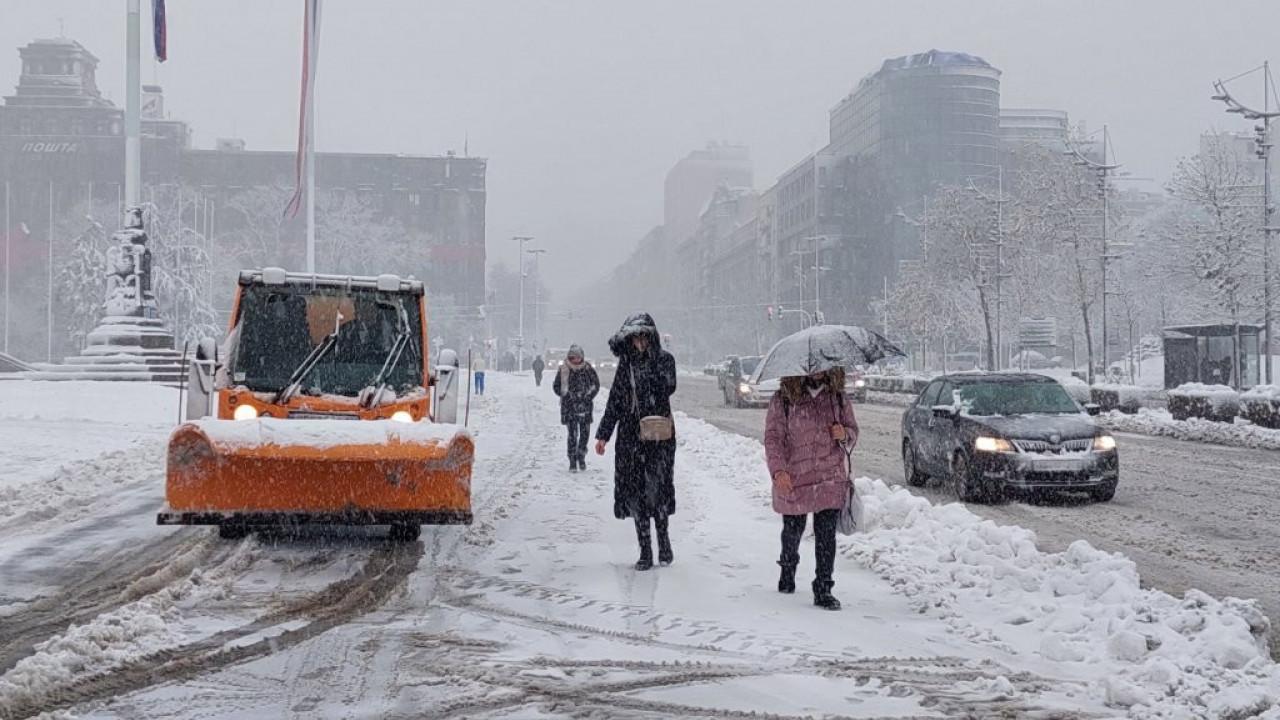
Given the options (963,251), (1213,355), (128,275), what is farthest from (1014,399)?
(963,251)

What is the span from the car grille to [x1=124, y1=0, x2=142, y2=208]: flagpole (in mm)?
26543

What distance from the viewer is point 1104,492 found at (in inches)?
510

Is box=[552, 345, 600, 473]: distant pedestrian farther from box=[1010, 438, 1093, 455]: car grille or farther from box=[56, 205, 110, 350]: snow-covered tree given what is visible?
box=[56, 205, 110, 350]: snow-covered tree

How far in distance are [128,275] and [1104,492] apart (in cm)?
2952

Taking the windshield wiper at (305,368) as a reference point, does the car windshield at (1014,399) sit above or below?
below

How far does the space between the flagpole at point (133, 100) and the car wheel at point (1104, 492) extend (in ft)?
88.9

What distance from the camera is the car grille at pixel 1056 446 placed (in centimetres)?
1273

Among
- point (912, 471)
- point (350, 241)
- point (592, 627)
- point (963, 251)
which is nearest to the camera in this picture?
point (592, 627)

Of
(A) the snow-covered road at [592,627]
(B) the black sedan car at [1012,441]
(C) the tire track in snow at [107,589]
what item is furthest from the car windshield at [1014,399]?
(C) the tire track in snow at [107,589]

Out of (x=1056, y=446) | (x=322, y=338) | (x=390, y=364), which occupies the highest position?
(x=322, y=338)

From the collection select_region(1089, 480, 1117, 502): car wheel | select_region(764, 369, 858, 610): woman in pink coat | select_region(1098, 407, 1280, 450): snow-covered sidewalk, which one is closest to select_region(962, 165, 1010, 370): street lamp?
select_region(1098, 407, 1280, 450): snow-covered sidewalk

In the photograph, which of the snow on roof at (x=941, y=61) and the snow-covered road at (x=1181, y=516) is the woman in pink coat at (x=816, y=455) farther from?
the snow on roof at (x=941, y=61)

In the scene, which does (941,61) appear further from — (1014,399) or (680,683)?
(680,683)

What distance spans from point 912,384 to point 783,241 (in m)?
80.0
